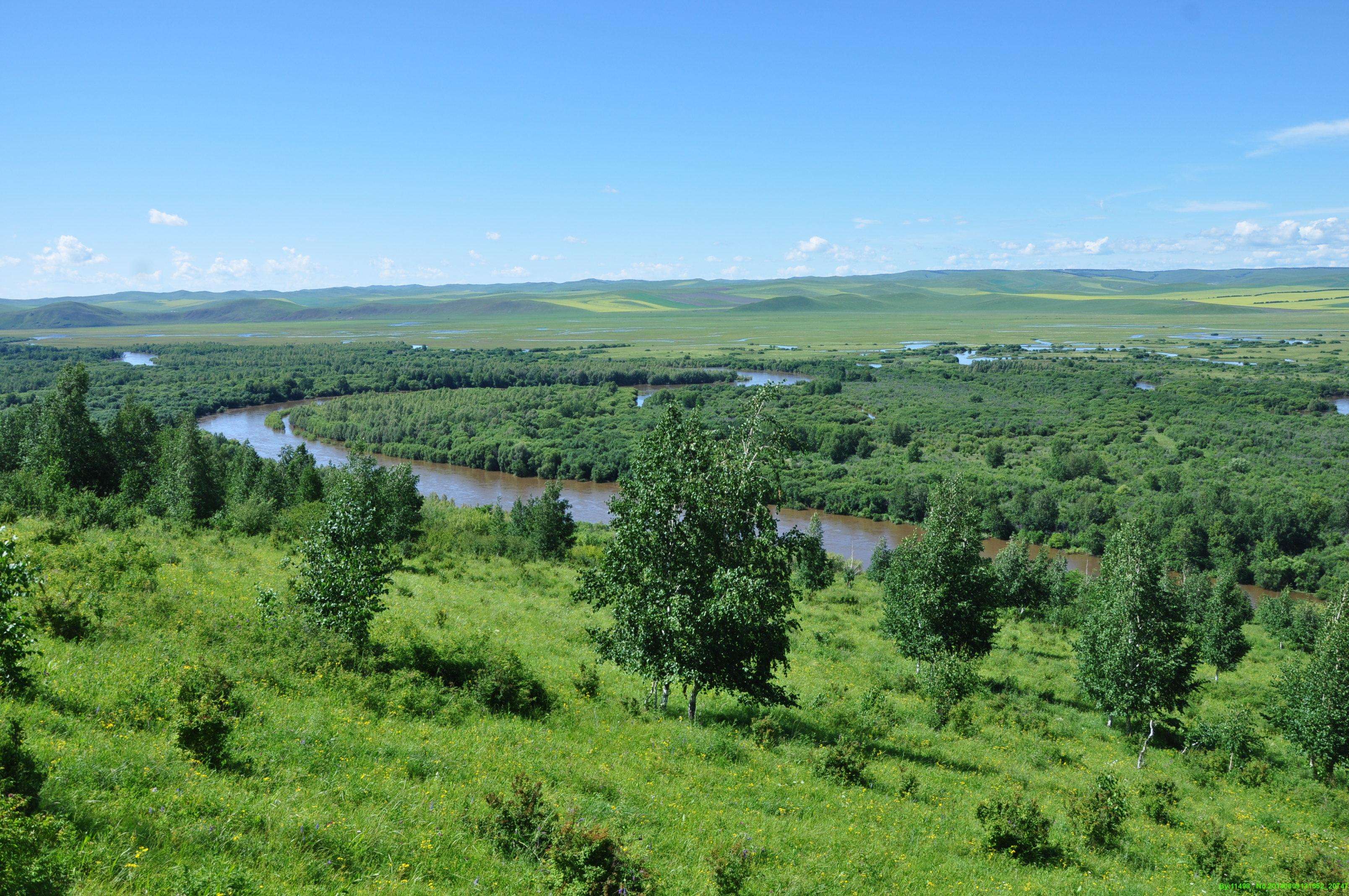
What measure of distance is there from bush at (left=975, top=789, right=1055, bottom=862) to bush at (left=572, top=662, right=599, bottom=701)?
756cm

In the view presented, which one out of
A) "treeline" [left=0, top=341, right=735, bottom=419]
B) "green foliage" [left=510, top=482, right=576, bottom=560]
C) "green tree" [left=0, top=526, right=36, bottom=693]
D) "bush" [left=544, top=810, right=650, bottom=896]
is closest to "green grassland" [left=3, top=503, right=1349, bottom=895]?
"bush" [left=544, top=810, right=650, bottom=896]

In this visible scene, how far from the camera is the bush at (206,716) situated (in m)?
8.72

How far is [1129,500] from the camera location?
2876 inches

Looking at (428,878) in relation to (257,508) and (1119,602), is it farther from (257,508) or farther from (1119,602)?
(257,508)

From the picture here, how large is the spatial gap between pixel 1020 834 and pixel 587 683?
27.1 ft

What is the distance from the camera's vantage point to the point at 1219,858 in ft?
39.6

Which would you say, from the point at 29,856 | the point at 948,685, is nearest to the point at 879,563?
the point at 948,685

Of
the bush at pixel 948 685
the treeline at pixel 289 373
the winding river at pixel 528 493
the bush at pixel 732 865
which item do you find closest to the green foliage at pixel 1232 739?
the bush at pixel 948 685

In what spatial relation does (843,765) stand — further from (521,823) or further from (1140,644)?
(1140,644)

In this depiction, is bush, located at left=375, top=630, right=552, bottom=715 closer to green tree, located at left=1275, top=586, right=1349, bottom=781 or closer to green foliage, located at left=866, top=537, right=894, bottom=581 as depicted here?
green tree, located at left=1275, top=586, right=1349, bottom=781

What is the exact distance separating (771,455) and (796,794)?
5.46 metres

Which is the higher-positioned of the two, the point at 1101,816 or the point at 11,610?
the point at 11,610

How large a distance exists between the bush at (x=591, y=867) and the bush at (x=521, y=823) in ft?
0.65

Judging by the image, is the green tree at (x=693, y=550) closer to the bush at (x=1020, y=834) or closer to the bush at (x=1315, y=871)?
the bush at (x=1020, y=834)
